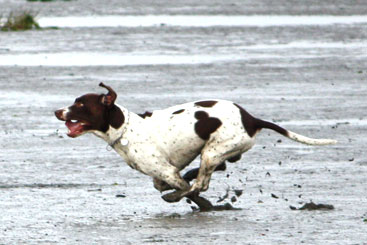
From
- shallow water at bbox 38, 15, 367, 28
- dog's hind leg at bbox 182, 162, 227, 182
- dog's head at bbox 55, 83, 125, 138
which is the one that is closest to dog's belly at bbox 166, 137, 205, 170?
dog's hind leg at bbox 182, 162, 227, 182

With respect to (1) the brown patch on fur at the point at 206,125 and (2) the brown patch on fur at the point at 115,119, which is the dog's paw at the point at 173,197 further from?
(2) the brown patch on fur at the point at 115,119

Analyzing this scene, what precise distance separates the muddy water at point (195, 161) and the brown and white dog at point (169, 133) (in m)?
0.36

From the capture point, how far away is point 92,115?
9.00m

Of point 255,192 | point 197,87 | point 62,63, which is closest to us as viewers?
point 255,192

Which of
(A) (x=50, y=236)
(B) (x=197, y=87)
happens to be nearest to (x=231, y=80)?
(B) (x=197, y=87)

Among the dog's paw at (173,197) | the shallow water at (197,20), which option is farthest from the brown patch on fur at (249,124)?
the shallow water at (197,20)

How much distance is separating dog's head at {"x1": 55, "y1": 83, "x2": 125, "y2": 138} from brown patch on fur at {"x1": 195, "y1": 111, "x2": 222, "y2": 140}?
0.59 meters

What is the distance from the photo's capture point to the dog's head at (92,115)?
9000 millimetres

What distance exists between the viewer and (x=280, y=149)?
1219cm

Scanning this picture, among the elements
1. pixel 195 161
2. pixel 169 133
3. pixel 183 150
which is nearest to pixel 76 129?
pixel 169 133

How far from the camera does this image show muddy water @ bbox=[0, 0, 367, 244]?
331 inches

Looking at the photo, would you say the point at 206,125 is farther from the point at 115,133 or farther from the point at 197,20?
the point at 197,20

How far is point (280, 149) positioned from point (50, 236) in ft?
15.1

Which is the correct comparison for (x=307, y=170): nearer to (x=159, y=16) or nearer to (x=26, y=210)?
(x=26, y=210)
